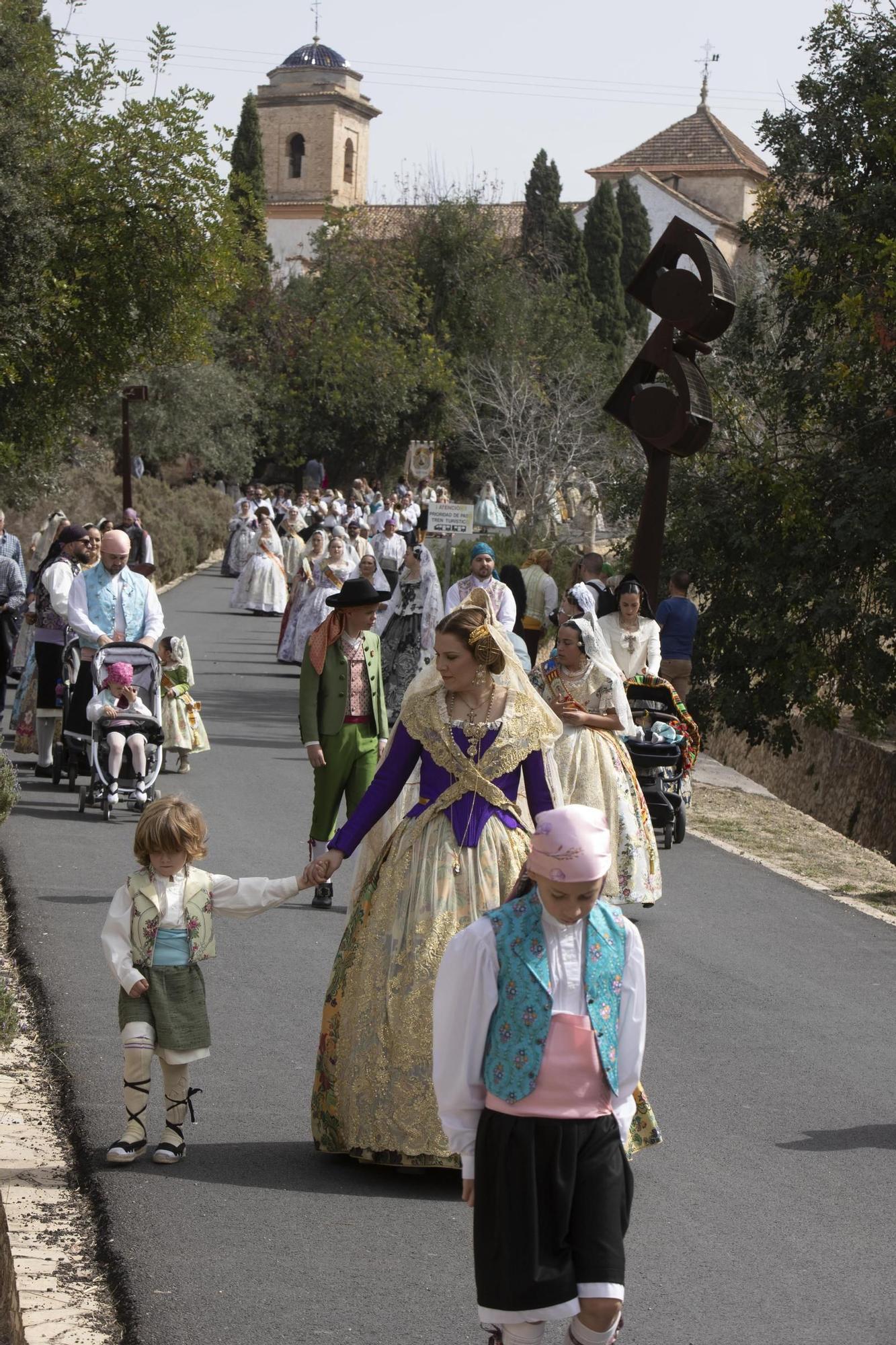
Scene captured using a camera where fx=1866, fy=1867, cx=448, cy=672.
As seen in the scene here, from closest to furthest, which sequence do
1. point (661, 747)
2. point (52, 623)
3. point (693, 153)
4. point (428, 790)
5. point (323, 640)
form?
1. point (428, 790)
2. point (323, 640)
3. point (661, 747)
4. point (52, 623)
5. point (693, 153)

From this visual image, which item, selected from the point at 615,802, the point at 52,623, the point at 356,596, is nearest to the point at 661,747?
the point at 615,802

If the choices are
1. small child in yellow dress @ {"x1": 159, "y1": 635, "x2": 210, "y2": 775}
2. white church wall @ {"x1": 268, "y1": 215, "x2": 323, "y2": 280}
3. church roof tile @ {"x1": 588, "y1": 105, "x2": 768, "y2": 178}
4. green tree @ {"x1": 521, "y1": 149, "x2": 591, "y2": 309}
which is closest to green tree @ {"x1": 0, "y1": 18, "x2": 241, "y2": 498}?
small child in yellow dress @ {"x1": 159, "y1": 635, "x2": 210, "y2": 775}

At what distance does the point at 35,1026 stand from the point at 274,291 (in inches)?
2506

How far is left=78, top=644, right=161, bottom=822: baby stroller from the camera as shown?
13539 millimetres

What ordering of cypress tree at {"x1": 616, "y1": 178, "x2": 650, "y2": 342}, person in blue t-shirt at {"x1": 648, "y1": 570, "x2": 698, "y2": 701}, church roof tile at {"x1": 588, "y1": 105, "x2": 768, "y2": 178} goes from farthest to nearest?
church roof tile at {"x1": 588, "y1": 105, "x2": 768, "y2": 178} → cypress tree at {"x1": 616, "y1": 178, "x2": 650, "y2": 342} → person in blue t-shirt at {"x1": 648, "y1": 570, "x2": 698, "y2": 701}

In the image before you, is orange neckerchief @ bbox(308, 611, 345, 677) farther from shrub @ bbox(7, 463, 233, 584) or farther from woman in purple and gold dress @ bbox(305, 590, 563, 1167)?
shrub @ bbox(7, 463, 233, 584)

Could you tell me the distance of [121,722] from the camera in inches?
534

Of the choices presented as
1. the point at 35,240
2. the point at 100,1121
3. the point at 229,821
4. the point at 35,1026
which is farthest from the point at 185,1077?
the point at 35,240

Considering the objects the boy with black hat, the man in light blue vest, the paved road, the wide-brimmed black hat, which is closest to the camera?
the paved road

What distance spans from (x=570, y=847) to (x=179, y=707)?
1197 centimetres

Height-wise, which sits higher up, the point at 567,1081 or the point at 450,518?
the point at 450,518

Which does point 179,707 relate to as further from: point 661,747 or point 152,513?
point 152,513

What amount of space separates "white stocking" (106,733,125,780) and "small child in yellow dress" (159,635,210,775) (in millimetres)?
1894

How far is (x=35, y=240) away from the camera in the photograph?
18.0 metres
